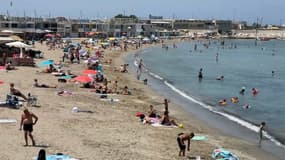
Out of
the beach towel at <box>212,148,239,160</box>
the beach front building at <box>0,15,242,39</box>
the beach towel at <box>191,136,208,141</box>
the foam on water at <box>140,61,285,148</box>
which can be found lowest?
the foam on water at <box>140,61,285,148</box>

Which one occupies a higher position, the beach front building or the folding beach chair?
the beach front building

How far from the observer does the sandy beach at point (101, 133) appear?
1492 centimetres

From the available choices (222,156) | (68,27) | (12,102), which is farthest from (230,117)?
(68,27)

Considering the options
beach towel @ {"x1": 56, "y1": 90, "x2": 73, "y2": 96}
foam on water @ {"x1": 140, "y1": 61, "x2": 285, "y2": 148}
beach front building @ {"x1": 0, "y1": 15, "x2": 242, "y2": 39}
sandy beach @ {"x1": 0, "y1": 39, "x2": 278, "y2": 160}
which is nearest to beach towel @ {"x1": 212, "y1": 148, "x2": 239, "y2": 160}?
sandy beach @ {"x1": 0, "y1": 39, "x2": 278, "y2": 160}

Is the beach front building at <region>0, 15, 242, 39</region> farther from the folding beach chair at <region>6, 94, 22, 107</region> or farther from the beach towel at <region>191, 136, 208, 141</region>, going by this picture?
the beach towel at <region>191, 136, 208, 141</region>

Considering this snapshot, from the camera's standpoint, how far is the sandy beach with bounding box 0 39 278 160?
14.9 meters

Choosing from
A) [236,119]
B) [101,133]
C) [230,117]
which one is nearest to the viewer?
[101,133]

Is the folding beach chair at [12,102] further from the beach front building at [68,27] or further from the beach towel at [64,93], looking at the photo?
the beach front building at [68,27]

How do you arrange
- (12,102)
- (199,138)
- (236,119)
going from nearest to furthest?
(199,138) < (12,102) < (236,119)

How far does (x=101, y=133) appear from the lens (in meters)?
17.8

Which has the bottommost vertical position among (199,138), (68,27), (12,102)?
(199,138)

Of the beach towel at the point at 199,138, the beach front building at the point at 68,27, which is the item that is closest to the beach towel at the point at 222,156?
the beach towel at the point at 199,138

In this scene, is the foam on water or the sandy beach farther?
the foam on water

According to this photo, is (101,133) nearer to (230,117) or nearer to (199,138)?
(199,138)
